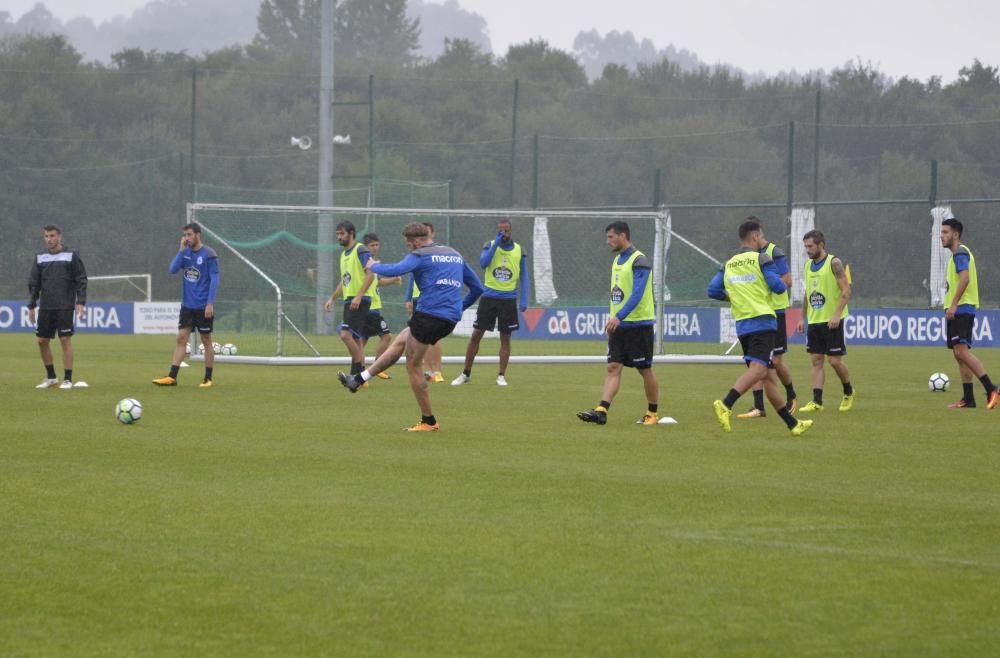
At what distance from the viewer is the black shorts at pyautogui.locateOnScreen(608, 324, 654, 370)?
14742mm

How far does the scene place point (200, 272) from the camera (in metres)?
19.5

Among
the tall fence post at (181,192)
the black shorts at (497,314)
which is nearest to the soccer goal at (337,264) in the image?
the black shorts at (497,314)

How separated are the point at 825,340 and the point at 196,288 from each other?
7.90 m

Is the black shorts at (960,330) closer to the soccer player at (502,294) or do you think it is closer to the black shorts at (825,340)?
the black shorts at (825,340)

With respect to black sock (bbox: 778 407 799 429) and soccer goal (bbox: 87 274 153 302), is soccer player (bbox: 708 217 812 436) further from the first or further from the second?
soccer goal (bbox: 87 274 153 302)

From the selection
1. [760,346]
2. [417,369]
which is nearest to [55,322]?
[417,369]

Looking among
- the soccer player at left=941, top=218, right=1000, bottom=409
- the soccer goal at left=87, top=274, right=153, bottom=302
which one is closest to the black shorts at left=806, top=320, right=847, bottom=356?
the soccer player at left=941, top=218, right=1000, bottom=409

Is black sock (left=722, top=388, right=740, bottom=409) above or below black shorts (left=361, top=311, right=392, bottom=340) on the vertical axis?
below

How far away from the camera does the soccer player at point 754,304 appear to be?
13.7 metres

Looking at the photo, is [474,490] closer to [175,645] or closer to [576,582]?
[576,582]

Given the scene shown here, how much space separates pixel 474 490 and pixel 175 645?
420cm

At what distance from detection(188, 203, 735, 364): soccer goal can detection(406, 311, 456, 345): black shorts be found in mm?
10329

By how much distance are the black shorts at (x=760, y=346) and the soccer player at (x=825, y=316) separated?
2.82m

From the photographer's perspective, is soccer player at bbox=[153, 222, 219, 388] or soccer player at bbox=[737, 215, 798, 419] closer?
soccer player at bbox=[737, 215, 798, 419]
